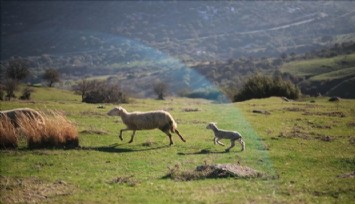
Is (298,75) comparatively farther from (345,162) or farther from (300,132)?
(345,162)

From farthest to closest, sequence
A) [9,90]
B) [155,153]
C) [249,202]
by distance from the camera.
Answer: [9,90]
[155,153]
[249,202]

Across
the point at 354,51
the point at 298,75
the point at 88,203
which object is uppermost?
the point at 354,51

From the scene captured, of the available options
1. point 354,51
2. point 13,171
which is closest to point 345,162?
point 13,171

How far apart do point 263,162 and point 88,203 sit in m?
9.27

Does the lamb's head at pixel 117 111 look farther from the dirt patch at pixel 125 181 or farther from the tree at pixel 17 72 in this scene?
the tree at pixel 17 72

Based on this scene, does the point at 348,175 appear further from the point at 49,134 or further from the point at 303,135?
the point at 49,134

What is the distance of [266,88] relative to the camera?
71250 millimetres

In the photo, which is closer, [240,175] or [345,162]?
[240,175]

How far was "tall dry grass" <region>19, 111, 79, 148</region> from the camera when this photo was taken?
22.2 metres

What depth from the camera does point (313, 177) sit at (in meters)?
16.4

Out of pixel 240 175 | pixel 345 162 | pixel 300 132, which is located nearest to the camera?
pixel 240 175

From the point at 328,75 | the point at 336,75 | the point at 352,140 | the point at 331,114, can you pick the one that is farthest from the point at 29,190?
the point at 328,75

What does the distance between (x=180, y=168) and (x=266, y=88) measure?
5563 cm

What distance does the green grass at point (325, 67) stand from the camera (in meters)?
130
